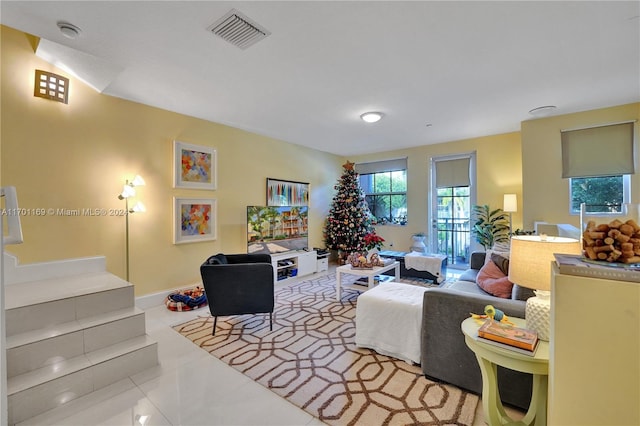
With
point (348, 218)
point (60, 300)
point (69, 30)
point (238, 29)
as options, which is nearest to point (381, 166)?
point (348, 218)

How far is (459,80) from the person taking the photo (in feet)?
9.41

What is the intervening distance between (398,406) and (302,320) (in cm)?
155

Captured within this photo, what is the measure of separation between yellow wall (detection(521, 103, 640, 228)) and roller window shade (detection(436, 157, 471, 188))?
1190 millimetres

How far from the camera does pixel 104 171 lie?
320 centimetres

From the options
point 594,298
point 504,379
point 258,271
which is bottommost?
point 504,379

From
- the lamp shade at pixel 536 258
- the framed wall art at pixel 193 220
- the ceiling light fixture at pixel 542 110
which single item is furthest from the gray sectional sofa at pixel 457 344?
the framed wall art at pixel 193 220

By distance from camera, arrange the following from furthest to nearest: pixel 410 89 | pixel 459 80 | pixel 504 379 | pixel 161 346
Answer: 1. pixel 410 89
2. pixel 459 80
3. pixel 161 346
4. pixel 504 379

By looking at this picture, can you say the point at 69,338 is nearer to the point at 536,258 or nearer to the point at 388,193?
the point at 536,258

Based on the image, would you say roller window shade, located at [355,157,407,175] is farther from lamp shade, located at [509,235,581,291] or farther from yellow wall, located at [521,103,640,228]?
lamp shade, located at [509,235,581,291]

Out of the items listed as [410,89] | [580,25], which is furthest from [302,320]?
[580,25]

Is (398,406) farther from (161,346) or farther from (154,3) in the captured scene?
(154,3)

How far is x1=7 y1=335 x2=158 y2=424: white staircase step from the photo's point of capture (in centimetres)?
172

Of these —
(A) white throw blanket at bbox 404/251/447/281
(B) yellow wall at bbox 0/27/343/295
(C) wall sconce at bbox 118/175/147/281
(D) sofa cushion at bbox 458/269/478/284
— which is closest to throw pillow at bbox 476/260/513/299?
(D) sofa cushion at bbox 458/269/478/284

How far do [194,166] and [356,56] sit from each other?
281 centimetres
